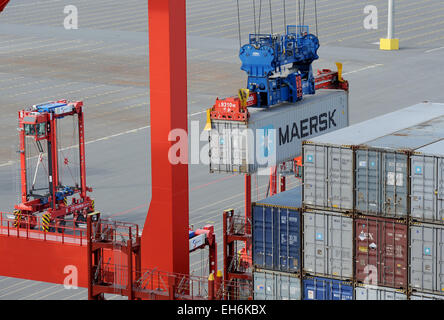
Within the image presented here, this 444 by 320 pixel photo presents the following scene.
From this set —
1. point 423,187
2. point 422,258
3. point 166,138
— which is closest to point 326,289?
point 422,258

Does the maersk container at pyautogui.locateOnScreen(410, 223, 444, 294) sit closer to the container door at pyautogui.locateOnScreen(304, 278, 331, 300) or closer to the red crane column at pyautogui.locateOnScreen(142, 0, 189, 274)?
the container door at pyautogui.locateOnScreen(304, 278, 331, 300)

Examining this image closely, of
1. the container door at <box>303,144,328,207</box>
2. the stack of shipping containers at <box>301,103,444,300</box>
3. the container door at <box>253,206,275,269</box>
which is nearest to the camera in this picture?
the stack of shipping containers at <box>301,103,444,300</box>

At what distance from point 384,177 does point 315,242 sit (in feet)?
10.7

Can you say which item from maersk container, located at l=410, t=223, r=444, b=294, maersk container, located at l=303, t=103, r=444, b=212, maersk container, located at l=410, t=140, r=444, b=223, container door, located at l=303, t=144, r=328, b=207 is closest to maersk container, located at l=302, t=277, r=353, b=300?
maersk container, located at l=410, t=223, r=444, b=294

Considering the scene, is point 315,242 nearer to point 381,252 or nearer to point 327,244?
point 327,244

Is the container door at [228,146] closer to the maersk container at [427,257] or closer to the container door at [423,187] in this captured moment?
the container door at [423,187]

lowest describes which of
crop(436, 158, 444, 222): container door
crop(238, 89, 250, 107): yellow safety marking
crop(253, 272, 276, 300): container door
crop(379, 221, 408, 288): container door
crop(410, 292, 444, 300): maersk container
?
crop(253, 272, 276, 300): container door

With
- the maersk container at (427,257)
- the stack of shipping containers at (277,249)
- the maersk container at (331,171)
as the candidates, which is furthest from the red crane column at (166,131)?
the maersk container at (427,257)

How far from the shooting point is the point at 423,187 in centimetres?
3525

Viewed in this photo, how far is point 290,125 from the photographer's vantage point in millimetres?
48562

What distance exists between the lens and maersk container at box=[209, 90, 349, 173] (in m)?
45.1

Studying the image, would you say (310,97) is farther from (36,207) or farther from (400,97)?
(400,97)
